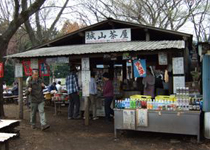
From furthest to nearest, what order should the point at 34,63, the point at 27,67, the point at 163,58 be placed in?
the point at 27,67 < the point at 34,63 < the point at 163,58

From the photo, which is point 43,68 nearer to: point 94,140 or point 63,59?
point 63,59

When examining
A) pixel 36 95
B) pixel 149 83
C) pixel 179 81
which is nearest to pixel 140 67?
pixel 179 81

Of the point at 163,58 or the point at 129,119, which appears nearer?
the point at 129,119

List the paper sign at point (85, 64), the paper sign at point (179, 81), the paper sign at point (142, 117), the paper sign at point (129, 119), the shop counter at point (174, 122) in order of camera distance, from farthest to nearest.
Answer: the paper sign at point (85, 64) < the paper sign at point (179, 81) < the paper sign at point (129, 119) < the paper sign at point (142, 117) < the shop counter at point (174, 122)

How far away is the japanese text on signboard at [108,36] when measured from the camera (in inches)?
379

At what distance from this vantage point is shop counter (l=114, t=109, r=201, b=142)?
19.0 ft

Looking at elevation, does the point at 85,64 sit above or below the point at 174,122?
above

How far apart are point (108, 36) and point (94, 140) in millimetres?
4886

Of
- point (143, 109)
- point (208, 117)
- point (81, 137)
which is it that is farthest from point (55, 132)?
point (208, 117)

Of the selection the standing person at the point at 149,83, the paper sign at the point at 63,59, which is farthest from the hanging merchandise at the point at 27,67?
the standing person at the point at 149,83

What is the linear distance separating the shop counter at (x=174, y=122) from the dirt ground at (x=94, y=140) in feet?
1.21

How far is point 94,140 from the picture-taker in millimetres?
6617

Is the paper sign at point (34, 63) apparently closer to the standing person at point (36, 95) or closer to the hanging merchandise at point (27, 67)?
the hanging merchandise at point (27, 67)

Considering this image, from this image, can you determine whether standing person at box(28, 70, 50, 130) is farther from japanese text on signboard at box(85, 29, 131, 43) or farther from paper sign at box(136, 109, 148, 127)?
japanese text on signboard at box(85, 29, 131, 43)
